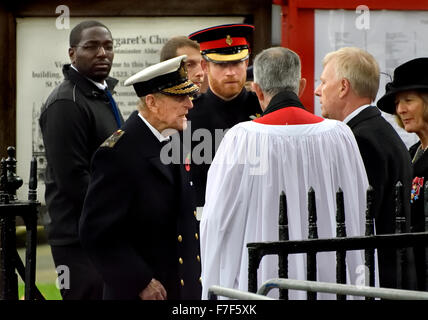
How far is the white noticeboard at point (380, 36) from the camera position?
9.05 m

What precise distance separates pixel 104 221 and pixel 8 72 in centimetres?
598

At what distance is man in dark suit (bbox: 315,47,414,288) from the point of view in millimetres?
5188

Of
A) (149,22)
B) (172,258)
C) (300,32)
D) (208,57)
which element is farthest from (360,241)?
(149,22)

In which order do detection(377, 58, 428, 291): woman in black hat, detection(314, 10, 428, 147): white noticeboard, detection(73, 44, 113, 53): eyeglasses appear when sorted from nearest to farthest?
detection(377, 58, 428, 291): woman in black hat < detection(73, 44, 113, 53): eyeglasses < detection(314, 10, 428, 147): white noticeboard

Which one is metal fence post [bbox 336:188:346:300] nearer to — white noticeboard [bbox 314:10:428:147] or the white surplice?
the white surplice

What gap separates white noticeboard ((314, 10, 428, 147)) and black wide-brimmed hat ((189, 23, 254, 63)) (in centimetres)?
245

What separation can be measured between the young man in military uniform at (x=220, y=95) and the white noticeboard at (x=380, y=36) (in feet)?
8.29

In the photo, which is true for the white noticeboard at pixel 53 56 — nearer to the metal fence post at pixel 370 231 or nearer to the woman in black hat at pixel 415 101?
the woman in black hat at pixel 415 101

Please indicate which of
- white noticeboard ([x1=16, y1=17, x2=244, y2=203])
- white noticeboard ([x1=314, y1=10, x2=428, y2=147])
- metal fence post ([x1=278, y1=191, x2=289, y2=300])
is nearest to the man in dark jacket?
metal fence post ([x1=278, y1=191, x2=289, y2=300])

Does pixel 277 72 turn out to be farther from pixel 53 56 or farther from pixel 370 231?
pixel 53 56

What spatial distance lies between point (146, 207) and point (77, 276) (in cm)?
176

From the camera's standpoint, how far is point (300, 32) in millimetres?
9039

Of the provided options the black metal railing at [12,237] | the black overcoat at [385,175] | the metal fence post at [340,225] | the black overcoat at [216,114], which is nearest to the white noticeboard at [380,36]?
the black overcoat at [216,114]

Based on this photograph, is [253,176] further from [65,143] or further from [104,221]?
[65,143]
